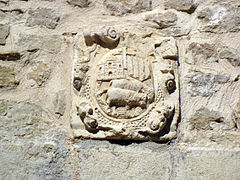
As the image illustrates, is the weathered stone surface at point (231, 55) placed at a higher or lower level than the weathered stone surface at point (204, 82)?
higher

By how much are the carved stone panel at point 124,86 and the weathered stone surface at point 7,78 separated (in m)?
0.31

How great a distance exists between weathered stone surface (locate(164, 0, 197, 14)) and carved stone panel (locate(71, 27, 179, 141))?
0.66 ft

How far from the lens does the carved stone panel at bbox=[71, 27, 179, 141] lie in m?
1.30

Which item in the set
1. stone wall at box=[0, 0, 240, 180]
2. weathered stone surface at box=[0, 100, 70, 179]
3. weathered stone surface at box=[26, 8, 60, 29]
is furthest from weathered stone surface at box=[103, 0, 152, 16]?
weathered stone surface at box=[0, 100, 70, 179]

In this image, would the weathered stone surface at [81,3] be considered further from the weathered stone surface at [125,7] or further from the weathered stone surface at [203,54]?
the weathered stone surface at [203,54]

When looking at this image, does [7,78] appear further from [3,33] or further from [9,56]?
[3,33]

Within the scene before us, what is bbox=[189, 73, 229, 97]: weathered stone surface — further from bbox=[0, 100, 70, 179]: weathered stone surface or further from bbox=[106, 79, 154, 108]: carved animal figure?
bbox=[0, 100, 70, 179]: weathered stone surface

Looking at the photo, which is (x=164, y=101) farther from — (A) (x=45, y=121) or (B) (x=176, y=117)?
(A) (x=45, y=121)

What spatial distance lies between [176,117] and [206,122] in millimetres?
144

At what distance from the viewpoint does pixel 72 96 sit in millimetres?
1368

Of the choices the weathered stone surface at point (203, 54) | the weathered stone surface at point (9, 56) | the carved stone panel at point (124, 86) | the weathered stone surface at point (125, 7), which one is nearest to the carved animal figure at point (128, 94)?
the carved stone panel at point (124, 86)

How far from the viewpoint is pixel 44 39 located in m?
1.46

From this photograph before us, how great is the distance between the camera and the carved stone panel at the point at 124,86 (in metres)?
1.30

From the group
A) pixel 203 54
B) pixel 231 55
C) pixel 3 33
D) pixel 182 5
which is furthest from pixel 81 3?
pixel 231 55
